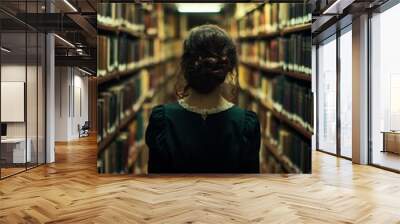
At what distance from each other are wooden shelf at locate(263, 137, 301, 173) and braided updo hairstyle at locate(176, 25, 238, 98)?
40.4 inches

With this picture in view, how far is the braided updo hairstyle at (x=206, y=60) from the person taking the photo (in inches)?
236

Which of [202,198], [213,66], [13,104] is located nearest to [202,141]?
[213,66]

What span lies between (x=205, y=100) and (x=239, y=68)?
28.9 inches

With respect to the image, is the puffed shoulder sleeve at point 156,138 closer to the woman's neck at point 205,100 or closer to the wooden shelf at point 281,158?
the woman's neck at point 205,100

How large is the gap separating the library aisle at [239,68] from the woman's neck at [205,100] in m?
0.32

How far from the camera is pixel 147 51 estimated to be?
20.3ft

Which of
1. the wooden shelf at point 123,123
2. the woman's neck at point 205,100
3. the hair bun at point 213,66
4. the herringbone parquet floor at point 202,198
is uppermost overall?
the hair bun at point 213,66

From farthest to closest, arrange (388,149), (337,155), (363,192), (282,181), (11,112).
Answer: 1. (337,155)
2. (388,149)
3. (11,112)
4. (282,181)
5. (363,192)

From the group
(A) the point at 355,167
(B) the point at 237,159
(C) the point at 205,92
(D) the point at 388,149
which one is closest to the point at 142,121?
(C) the point at 205,92

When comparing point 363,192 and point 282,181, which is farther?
point 282,181

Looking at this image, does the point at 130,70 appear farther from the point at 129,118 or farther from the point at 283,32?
the point at 283,32

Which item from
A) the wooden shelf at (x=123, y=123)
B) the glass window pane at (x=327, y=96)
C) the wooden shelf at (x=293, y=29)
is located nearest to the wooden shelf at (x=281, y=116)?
the wooden shelf at (x=293, y=29)

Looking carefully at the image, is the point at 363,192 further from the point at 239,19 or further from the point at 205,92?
the point at 239,19

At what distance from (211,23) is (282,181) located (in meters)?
2.69
